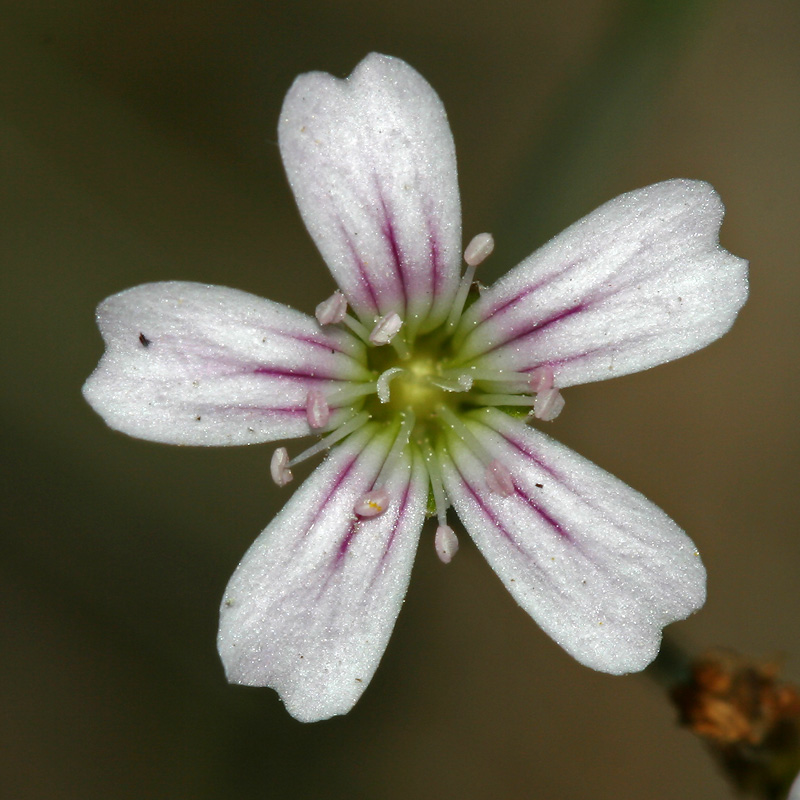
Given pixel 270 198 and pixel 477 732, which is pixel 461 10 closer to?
pixel 270 198

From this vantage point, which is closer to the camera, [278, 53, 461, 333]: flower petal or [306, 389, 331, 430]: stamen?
[278, 53, 461, 333]: flower petal

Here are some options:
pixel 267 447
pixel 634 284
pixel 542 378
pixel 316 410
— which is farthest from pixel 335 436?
pixel 267 447

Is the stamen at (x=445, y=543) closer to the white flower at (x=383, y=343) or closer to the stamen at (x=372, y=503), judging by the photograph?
the white flower at (x=383, y=343)

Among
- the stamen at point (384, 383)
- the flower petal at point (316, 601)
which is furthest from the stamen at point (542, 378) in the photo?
the flower petal at point (316, 601)

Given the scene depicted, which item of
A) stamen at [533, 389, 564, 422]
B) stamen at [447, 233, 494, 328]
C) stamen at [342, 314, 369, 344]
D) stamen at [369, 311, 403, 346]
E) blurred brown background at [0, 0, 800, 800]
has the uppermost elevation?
stamen at [447, 233, 494, 328]

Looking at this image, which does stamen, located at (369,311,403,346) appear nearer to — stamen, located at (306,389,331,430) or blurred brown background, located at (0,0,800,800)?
stamen, located at (306,389,331,430)

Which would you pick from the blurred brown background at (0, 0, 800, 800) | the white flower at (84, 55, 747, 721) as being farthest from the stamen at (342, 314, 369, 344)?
the blurred brown background at (0, 0, 800, 800)
